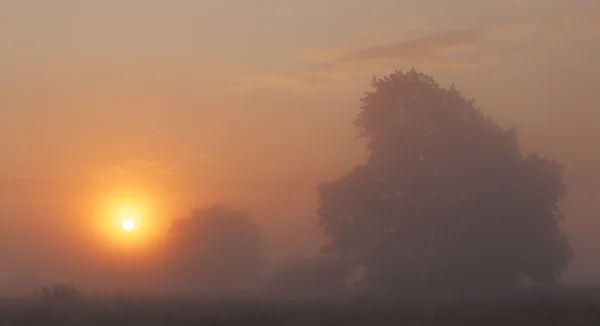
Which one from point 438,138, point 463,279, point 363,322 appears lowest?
point 363,322

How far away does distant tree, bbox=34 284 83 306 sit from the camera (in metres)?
46.0

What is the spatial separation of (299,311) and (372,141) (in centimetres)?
2808

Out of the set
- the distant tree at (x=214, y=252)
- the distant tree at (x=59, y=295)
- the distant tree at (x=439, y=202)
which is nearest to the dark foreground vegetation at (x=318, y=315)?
the distant tree at (x=59, y=295)

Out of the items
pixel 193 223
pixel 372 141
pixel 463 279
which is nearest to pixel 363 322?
pixel 463 279

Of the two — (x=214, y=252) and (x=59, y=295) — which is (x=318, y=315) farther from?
(x=214, y=252)

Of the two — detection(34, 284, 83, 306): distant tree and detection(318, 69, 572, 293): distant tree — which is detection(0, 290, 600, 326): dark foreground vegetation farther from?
detection(318, 69, 572, 293): distant tree

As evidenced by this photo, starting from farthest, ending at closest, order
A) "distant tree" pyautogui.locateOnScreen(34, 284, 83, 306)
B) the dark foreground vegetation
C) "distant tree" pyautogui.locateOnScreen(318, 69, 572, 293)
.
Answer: "distant tree" pyautogui.locateOnScreen(318, 69, 572, 293) < "distant tree" pyautogui.locateOnScreen(34, 284, 83, 306) < the dark foreground vegetation

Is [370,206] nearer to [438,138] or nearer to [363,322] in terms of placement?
[438,138]

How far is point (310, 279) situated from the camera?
71.5m

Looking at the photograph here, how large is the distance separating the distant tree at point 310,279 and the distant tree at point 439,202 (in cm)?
341

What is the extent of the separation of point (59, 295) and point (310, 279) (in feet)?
88.8

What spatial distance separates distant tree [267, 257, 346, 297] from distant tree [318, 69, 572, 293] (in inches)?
134

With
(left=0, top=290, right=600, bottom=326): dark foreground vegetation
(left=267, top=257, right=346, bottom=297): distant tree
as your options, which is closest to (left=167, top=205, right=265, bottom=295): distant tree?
(left=267, top=257, right=346, bottom=297): distant tree

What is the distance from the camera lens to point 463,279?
5812 cm
